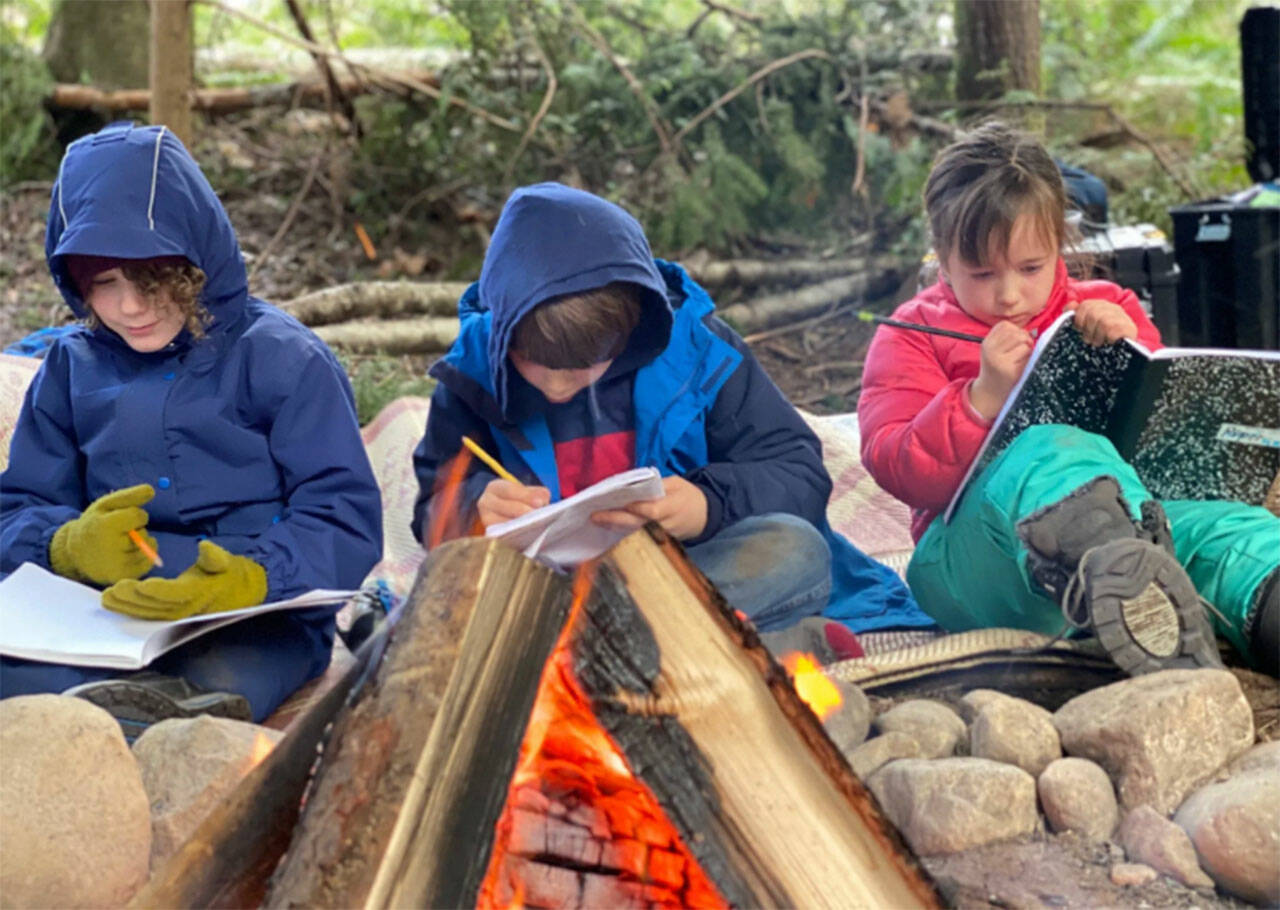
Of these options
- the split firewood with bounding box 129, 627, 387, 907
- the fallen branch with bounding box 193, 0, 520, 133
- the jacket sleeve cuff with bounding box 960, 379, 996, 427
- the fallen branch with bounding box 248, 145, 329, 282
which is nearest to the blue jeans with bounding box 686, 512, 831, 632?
the jacket sleeve cuff with bounding box 960, 379, 996, 427

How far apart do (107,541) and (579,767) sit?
118cm

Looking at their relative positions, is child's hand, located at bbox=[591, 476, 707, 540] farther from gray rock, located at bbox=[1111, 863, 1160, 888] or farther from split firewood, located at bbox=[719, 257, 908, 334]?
split firewood, located at bbox=[719, 257, 908, 334]

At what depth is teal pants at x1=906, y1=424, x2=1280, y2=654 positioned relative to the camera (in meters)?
2.36

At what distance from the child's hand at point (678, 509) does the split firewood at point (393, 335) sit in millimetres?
2678

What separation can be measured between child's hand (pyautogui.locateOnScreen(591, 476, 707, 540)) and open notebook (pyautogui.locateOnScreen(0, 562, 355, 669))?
502 mm

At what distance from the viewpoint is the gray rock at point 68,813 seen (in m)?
1.81

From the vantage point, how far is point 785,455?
8.99ft

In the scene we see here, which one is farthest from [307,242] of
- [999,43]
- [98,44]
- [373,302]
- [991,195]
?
[991,195]

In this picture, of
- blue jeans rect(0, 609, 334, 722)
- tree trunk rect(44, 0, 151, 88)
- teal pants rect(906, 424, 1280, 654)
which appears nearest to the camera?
teal pants rect(906, 424, 1280, 654)

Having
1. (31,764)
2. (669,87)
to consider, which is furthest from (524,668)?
(669,87)

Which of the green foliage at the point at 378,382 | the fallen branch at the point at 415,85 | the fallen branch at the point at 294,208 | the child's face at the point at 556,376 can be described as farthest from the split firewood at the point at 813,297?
the child's face at the point at 556,376

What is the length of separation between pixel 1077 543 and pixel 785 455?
66cm

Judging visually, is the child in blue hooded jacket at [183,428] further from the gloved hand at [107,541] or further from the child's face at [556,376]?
the child's face at [556,376]

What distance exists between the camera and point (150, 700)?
2299 mm
